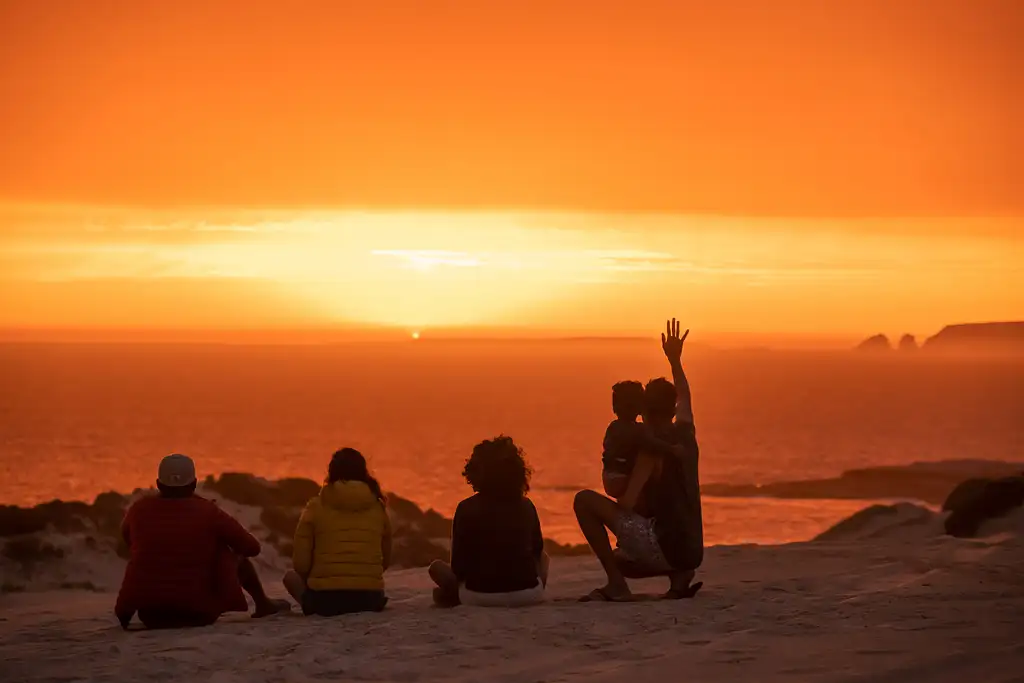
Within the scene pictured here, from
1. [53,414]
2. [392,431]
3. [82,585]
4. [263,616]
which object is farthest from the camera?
[53,414]

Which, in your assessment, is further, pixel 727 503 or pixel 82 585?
pixel 727 503

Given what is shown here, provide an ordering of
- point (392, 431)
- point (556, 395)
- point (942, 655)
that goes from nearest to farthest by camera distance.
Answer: point (942, 655) < point (392, 431) < point (556, 395)

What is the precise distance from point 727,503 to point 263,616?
4318cm

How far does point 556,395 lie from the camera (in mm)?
177750

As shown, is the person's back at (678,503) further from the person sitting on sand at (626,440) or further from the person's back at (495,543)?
the person's back at (495,543)

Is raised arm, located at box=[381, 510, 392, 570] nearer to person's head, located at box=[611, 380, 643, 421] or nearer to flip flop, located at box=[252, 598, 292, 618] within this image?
flip flop, located at box=[252, 598, 292, 618]

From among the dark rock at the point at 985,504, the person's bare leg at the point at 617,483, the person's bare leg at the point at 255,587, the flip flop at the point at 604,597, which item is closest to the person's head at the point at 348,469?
the person's bare leg at the point at 255,587

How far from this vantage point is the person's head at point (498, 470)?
33.3 ft

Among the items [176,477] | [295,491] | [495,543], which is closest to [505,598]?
[495,543]

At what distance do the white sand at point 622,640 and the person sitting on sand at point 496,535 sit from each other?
0.91 ft

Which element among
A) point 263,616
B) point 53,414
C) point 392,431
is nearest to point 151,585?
point 263,616

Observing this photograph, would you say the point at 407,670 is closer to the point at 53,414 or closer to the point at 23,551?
the point at 23,551

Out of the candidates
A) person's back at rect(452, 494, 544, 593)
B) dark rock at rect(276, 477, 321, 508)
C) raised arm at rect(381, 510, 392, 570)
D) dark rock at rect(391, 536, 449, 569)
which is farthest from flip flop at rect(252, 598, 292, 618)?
dark rock at rect(276, 477, 321, 508)

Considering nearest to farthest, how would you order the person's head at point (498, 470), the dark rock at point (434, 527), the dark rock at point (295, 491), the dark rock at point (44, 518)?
the person's head at point (498, 470), the dark rock at point (44, 518), the dark rock at point (295, 491), the dark rock at point (434, 527)
